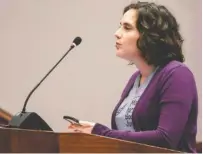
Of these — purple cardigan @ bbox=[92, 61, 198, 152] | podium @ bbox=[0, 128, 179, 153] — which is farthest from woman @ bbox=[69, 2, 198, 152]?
podium @ bbox=[0, 128, 179, 153]

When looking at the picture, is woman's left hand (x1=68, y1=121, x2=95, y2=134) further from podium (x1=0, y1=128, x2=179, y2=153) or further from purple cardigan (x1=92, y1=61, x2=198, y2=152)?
podium (x1=0, y1=128, x2=179, y2=153)

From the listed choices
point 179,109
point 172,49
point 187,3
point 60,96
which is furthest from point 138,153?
point 187,3

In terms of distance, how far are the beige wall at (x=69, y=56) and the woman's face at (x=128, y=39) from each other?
38.8 inches

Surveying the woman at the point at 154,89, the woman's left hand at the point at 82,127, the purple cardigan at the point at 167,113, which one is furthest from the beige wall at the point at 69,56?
the woman's left hand at the point at 82,127

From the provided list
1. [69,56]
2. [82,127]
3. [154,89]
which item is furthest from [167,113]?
[69,56]

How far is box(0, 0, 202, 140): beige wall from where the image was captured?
2.57 m

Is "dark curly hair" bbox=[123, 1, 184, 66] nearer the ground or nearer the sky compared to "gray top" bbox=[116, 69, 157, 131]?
nearer the sky

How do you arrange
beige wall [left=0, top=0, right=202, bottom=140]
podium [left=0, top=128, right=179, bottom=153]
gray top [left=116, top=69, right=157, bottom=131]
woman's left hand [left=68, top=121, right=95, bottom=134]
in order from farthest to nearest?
beige wall [left=0, top=0, right=202, bottom=140] → gray top [left=116, top=69, right=157, bottom=131] → woman's left hand [left=68, top=121, right=95, bottom=134] → podium [left=0, top=128, right=179, bottom=153]

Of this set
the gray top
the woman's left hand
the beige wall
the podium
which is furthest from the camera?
the beige wall

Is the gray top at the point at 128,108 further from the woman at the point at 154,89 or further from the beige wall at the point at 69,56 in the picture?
the beige wall at the point at 69,56

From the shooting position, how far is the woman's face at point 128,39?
1566mm

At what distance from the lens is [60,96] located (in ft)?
8.46

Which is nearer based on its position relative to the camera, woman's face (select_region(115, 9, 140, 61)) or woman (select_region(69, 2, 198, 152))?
woman (select_region(69, 2, 198, 152))

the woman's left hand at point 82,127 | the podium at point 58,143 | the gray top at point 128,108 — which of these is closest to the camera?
the podium at point 58,143
